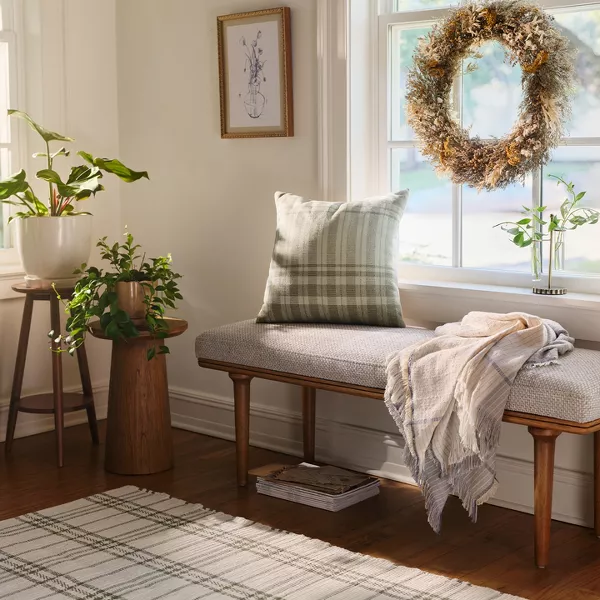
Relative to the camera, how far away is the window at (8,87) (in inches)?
176

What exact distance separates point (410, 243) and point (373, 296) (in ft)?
1.50

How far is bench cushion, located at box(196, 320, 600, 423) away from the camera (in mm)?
2812

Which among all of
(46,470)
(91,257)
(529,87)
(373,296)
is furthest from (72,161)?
(529,87)

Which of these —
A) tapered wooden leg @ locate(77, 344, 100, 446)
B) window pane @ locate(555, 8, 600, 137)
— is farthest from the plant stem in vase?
tapered wooden leg @ locate(77, 344, 100, 446)

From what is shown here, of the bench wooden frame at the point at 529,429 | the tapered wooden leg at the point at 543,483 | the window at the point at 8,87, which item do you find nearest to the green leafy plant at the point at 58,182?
the window at the point at 8,87

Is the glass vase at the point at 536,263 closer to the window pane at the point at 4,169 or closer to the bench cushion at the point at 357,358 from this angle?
the bench cushion at the point at 357,358

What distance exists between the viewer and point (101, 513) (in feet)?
11.3

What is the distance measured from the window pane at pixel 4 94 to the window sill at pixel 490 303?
1.99 metres

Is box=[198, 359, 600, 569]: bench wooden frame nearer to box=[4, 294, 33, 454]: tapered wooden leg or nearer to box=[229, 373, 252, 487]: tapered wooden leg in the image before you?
box=[229, 373, 252, 487]: tapered wooden leg

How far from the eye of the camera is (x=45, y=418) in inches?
183

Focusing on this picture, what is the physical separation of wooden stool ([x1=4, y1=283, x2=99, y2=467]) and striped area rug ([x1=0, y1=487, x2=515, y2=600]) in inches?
29.0

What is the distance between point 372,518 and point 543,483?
2.39 ft

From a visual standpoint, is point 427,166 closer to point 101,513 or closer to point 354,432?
point 354,432

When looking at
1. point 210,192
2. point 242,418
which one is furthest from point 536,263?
point 210,192
